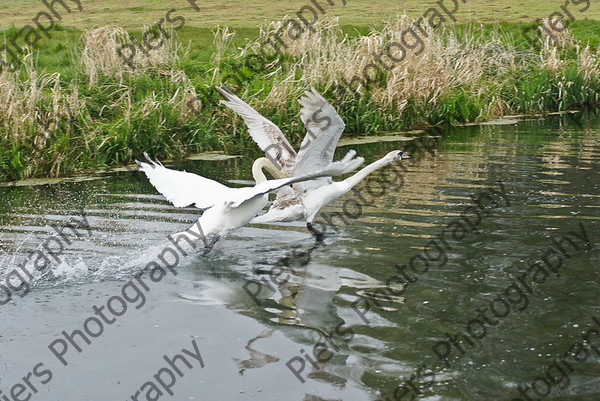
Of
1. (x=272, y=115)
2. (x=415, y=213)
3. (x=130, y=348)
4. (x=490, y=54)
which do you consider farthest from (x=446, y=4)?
(x=130, y=348)

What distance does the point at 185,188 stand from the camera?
311 inches

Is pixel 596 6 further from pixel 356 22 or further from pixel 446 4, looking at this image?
pixel 356 22

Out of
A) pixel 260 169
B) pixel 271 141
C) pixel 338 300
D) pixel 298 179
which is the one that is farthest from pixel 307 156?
pixel 338 300

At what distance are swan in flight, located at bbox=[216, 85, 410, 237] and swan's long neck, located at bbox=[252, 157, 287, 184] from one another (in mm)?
78

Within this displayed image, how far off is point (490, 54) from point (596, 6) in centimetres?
1232

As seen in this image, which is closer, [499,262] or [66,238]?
[499,262]

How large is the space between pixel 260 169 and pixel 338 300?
250 centimetres

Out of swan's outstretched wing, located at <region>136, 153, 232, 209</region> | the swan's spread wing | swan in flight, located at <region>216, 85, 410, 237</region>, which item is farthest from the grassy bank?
the swan's spread wing

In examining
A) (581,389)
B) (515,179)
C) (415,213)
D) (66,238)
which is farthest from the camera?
(515,179)

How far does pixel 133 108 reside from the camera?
1318 centimetres

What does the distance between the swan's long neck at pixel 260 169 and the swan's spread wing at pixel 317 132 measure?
0.95ft

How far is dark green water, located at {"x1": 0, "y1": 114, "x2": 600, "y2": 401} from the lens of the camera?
5195mm

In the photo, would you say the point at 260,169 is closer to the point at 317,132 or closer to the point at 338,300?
the point at 317,132

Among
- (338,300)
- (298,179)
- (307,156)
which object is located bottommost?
(338,300)
